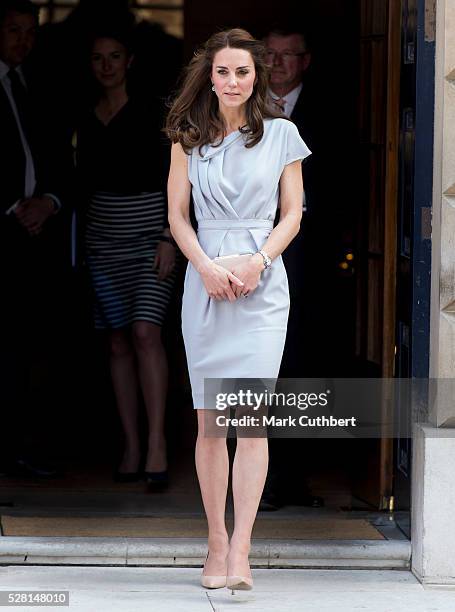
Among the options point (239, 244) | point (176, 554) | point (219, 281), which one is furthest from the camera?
point (176, 554)

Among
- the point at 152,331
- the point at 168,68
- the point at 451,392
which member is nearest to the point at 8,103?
the point at 152,331

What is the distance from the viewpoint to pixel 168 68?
28.7 ft

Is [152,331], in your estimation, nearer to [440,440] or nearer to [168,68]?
[440,440]

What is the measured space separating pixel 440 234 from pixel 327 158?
1.14m

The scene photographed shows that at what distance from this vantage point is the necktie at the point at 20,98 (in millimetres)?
6797

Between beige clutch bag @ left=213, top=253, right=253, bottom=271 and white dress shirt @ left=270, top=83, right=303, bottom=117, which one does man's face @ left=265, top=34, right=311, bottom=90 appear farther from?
beige clutch bag @ left=213, top=253, right=253, bottom=271

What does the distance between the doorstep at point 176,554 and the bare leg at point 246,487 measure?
1.79 feet

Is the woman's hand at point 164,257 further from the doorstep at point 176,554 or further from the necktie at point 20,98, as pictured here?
the doorstep at point 176,554

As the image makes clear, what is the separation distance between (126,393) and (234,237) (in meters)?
1.98

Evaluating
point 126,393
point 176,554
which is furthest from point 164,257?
point 176,554

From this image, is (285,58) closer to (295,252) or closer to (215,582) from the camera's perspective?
(295,252)

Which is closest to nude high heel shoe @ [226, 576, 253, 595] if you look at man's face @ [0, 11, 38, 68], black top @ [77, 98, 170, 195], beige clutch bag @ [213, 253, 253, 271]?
beige clutch bag @ [213, 253, 253, 271]

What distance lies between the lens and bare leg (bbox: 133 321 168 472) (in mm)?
6727

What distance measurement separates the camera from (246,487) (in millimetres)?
5062
